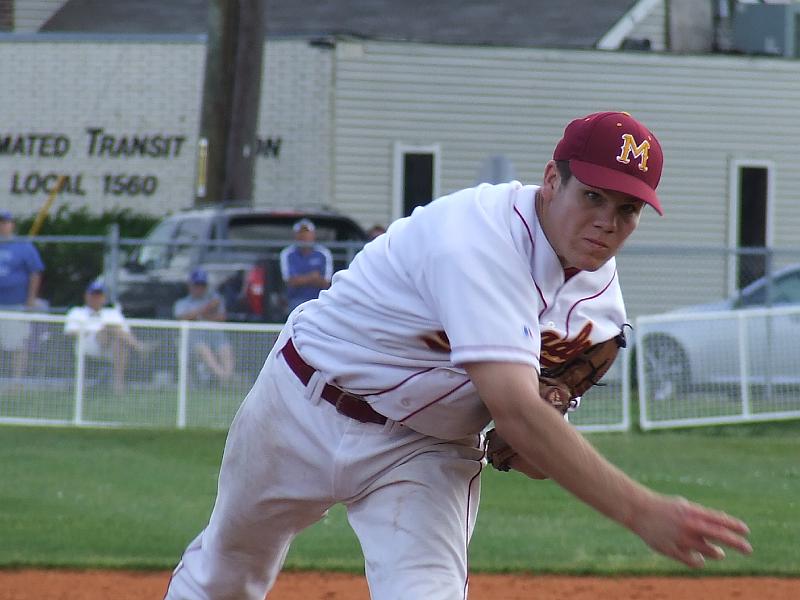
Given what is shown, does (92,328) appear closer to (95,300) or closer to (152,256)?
(95,300)

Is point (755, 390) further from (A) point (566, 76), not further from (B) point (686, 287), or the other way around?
(A) point (566, 76)

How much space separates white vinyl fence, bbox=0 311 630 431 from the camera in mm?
12016

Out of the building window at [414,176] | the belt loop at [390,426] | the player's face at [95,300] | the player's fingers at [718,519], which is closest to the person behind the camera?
the player's fingers at [718,519]

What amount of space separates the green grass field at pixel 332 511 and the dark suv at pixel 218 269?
209 centimetres

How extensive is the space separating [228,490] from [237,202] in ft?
44.3

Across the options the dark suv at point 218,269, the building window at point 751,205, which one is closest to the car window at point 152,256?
the dark suv at point 218,269

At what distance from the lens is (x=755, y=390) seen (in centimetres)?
1271

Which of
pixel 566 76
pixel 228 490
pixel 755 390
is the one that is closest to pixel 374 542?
pixel 228 490

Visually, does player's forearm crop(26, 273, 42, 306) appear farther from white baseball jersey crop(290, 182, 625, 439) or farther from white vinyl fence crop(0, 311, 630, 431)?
white baseball jersey crop(290, 182, 625, 439)

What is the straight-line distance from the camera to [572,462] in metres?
3.37

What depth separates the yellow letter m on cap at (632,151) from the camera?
353 centimetres

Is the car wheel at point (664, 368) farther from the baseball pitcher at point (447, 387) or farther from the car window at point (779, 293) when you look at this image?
the baseball pitcher at point (447, 387)

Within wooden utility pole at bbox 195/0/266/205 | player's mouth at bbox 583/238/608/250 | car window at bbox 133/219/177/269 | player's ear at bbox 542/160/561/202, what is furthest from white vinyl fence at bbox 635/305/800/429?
player's mouth at bbox 583/238/608/250

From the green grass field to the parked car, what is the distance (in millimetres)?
590
